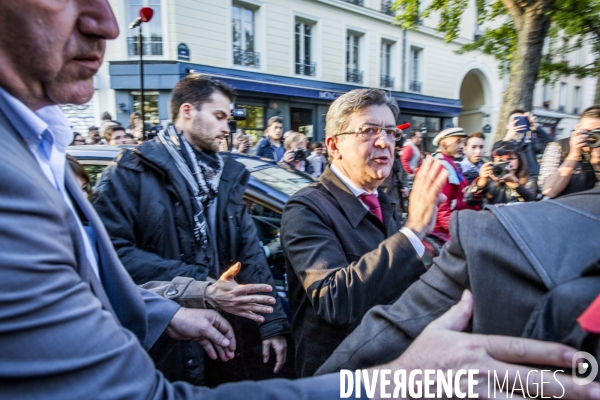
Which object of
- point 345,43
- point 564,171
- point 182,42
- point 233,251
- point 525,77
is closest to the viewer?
point 233,251

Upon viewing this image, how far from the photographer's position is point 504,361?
2.64 feet

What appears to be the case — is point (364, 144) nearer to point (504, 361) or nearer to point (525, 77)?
point (504, 361)

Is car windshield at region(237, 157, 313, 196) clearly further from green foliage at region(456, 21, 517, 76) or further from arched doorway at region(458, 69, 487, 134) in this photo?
arched doorway at region(458, 69, 487, 134)

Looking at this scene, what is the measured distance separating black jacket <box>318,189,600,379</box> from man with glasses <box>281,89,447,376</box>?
21.2 inches

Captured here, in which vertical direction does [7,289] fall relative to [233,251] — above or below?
Answer: above

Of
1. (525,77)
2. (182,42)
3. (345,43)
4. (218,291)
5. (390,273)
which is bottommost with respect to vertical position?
(218,291)

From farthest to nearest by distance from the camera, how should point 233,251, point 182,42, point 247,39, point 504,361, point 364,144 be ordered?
point 247,39 < point 182,42 < point 233,251 < point 364,144 < point 504,361

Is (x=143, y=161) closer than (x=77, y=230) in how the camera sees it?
No

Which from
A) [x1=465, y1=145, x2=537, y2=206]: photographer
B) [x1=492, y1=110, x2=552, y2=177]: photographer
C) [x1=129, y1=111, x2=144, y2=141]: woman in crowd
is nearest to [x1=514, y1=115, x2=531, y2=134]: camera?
[x1=492, y1=110, x2=552, y2=177]: photographer

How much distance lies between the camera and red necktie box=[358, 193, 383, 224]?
6.59 ft

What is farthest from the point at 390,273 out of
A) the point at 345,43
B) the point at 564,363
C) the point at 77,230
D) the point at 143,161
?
the point at 345,43

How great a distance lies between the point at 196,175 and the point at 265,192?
Answer: 0.71 metres

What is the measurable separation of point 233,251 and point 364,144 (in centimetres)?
101

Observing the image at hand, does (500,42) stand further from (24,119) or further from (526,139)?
(24,119)
